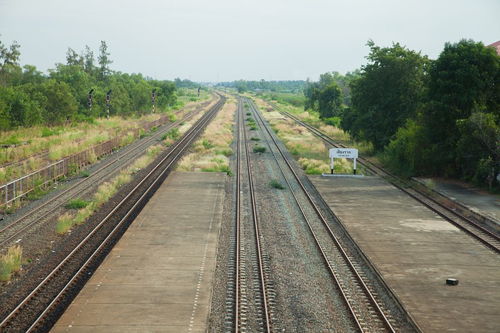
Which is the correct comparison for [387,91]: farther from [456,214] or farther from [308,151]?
[456,214]

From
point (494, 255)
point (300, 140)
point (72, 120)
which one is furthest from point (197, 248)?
point (72, 120)

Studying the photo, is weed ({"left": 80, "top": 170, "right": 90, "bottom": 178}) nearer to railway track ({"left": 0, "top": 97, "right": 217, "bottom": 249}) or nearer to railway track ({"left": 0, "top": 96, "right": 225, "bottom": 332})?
railway track ({"left": 0, "top": 97, "right": 217, "bottom": 249})

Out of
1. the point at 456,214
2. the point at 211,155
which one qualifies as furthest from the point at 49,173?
the point at 456,214

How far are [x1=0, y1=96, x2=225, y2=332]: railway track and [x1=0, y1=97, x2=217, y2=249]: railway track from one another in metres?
2.44

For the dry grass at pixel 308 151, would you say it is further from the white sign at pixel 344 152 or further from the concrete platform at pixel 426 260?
the concrete platform at pixel 426 260

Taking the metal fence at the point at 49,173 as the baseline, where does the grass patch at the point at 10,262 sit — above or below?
below

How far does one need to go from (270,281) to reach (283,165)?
2245cm

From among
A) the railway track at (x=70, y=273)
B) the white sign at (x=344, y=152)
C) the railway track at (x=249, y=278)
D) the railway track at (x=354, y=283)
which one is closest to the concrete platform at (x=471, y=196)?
the white sign at (x=344, y=152)

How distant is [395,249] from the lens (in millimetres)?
16781

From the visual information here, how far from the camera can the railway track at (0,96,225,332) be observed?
1152cm

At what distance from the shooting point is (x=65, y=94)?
198 ft

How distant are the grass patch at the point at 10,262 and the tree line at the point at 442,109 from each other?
22.0 m

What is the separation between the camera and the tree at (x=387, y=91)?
120 ft

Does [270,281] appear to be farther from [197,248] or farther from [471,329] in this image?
[471,329]
